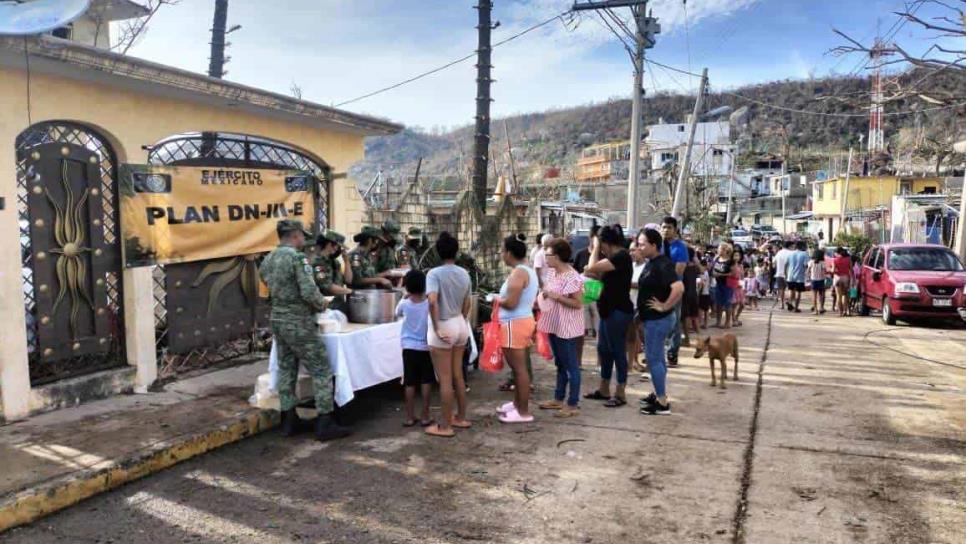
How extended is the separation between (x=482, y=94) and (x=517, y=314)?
10445 millimetres

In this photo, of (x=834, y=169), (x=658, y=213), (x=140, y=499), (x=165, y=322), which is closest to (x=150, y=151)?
(x=165, y=322)

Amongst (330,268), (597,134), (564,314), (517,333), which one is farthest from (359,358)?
(597,134)

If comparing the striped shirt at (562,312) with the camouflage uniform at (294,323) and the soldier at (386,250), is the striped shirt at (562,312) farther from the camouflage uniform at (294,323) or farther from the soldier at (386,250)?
the soldier at (386,250)

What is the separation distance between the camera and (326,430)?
5.57m

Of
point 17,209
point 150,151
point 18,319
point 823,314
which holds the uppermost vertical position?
point 150,151

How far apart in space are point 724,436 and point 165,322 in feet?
18.8

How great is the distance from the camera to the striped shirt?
20.3 feet

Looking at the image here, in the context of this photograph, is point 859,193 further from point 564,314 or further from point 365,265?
point 365,265

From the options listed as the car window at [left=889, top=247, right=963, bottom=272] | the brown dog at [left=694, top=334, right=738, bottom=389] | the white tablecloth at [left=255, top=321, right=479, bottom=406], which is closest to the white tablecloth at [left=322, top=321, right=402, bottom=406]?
the white tablecloth at [left=255, top=321, right=479, bottom=406]

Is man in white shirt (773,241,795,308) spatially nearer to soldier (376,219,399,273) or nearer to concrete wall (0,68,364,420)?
soldier (376,219,399,273)

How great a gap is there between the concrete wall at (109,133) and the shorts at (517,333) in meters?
3.63

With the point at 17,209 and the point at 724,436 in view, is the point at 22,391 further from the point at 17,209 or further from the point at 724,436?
the point at 724,436

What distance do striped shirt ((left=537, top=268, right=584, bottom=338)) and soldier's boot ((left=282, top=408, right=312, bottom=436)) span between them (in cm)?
235

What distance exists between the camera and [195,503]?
436 cm
